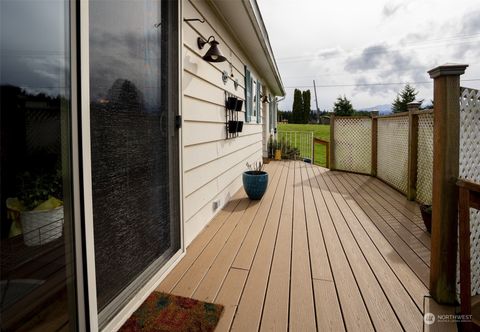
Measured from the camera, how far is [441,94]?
159cm

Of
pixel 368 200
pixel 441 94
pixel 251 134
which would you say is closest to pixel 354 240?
pixel 441 94

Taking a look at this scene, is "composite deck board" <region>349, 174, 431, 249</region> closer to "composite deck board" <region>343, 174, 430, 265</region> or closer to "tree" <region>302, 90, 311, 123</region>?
"composite deck board" <region>343, 174, 430, 265</region>

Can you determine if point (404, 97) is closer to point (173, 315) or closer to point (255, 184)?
point (255, 184)

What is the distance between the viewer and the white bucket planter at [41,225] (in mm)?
912

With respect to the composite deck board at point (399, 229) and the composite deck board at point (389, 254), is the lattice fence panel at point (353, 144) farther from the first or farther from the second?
the composite deck board at point (389, 254)

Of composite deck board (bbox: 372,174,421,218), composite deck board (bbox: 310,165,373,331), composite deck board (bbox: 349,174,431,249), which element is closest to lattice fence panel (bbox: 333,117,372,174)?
composite deck board (bbox: 372,174,421,218)

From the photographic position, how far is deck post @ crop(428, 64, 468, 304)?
1.58 metres

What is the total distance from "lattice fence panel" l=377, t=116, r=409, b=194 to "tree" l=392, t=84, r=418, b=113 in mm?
20379

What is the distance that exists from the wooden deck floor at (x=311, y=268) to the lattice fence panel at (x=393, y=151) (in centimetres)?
108

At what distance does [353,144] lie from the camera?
20.9 ft

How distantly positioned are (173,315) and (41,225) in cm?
85

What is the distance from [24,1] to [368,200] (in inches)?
163

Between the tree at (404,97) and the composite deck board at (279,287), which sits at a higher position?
the tree at (404,97)

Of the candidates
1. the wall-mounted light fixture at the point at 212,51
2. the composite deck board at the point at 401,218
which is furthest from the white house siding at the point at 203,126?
the composite deck board at the point at 401,218
